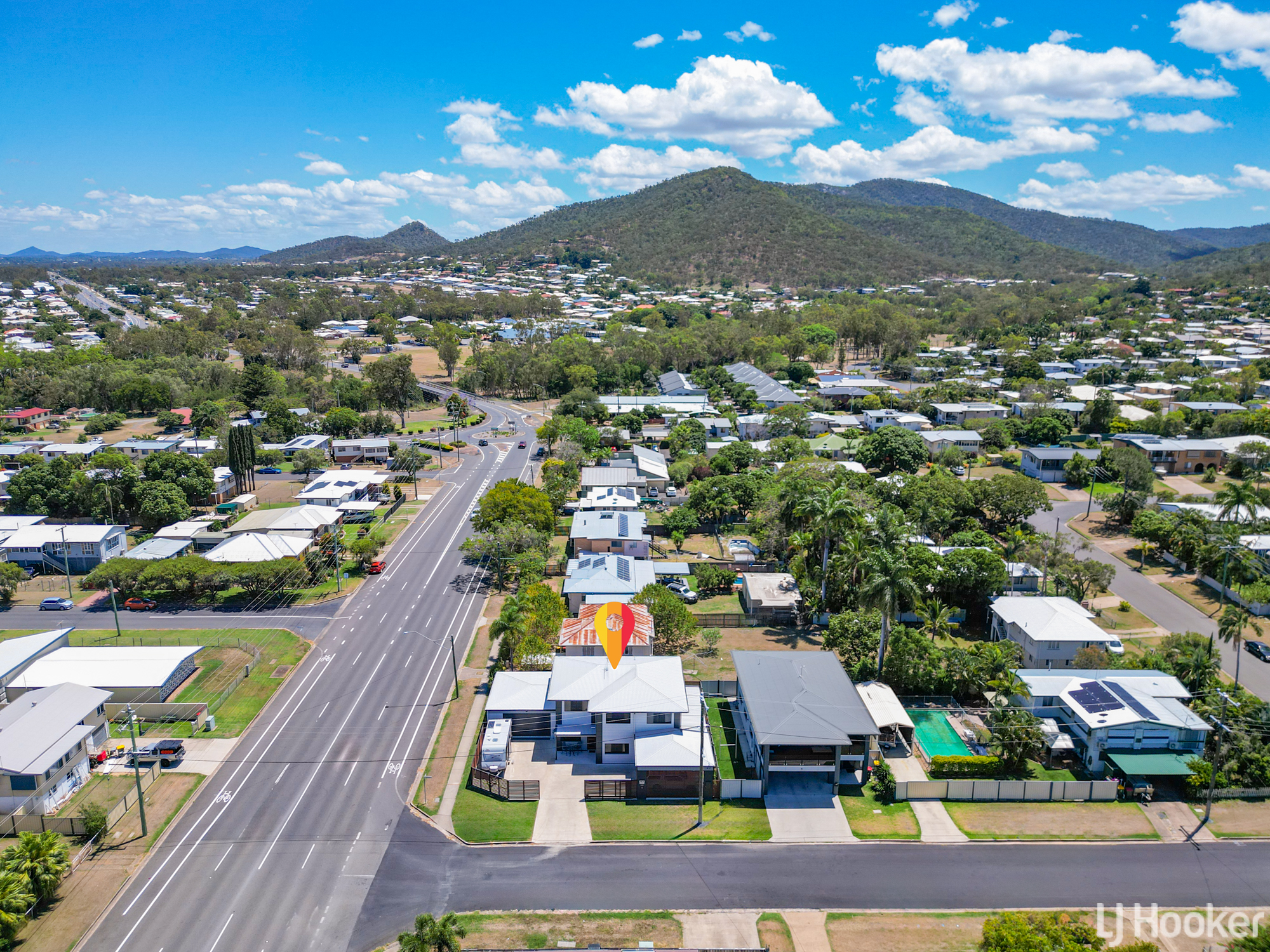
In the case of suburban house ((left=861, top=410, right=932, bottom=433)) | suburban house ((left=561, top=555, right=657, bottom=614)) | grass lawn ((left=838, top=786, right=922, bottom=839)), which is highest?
suburban house ((left=861, top=410, right=932, bottom=433))

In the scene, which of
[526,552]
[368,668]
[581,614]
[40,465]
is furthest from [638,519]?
[40,465]

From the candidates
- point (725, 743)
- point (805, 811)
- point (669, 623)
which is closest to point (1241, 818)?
point (805, 811)

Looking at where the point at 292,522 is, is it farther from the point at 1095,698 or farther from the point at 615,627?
the point at 1095,698

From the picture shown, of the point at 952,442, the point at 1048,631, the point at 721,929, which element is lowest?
the point at 721,929


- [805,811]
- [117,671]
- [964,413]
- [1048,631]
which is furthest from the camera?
[964,413]

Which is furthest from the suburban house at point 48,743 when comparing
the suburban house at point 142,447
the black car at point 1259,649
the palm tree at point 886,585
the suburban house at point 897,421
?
the suburban house at point 897,421

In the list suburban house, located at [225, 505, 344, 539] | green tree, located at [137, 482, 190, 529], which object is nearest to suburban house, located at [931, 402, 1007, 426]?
suburban house, located at [225, 505, 344, 539]

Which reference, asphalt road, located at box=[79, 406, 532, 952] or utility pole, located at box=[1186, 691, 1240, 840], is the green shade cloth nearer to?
utility pole, located at box=[1186, 691, 1240, 840]
